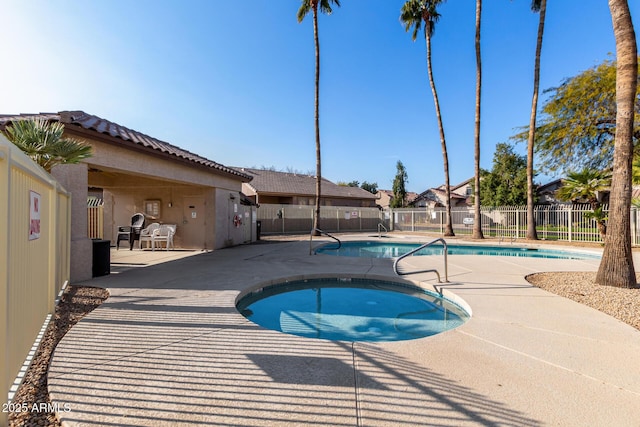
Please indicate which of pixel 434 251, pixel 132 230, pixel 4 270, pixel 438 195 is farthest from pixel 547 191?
pixel 4 270

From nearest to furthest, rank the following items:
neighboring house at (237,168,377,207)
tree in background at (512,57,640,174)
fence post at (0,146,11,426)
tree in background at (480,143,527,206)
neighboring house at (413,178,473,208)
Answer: fence post at (0,146,11,426), tree in background at (512,57,640,174), neighboring house at (237,168,377,207), tree in background at (480,143,527,206), neighboring house at (413,178,473,208)

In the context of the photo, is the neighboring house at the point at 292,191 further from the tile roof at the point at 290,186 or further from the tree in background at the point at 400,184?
the tree in background at the point at 400,184

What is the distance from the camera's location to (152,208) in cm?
1285

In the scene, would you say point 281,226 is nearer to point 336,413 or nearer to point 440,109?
point 440,109

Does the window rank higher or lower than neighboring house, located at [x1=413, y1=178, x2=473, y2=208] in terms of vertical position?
lower

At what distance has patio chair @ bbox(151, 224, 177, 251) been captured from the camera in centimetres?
1215

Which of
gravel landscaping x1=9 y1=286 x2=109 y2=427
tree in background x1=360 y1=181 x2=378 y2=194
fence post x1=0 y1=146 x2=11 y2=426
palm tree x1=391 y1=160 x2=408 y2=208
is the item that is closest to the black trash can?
gravel landscaping x1=9 y1=286 x2=109 y2=427

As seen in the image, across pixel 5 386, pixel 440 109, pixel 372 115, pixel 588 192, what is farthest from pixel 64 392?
pixel 372 115

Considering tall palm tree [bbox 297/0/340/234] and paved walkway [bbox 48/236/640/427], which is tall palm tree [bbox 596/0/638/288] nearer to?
paved walkway [bbox 48/236/640/427]

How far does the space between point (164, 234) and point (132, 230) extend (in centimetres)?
119

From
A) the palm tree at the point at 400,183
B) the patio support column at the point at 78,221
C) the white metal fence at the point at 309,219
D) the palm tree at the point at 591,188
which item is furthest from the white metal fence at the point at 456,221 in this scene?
the palm tree at the point at 400,183

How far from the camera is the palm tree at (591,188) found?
14.3 meters

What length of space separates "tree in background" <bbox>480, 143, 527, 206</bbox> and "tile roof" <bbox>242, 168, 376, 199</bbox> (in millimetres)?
12265

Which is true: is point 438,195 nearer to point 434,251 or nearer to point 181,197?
point 434,251
